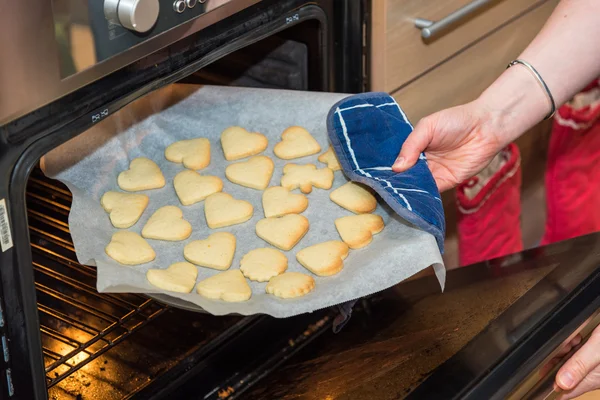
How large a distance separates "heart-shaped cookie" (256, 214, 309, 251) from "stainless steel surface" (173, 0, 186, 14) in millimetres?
309

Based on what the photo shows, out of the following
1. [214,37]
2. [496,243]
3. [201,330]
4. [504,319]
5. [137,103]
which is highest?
[214,37]

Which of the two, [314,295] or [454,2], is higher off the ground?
[454,2]

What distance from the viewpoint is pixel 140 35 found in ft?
2.31

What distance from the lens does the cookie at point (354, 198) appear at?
95 cm

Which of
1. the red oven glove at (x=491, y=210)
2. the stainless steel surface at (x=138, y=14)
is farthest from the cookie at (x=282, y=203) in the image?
the red oven glove at (x=491, y=210)

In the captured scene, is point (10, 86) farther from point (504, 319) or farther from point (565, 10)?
point (565, 10)

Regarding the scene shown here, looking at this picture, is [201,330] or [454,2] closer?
[201,330]

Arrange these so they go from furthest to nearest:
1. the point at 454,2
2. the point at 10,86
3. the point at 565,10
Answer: the point at 454,2 < the point at 565,10 < the point at 10,86

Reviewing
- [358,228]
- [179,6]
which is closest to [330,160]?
[358,228]

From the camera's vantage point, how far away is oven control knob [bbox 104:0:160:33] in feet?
2.16

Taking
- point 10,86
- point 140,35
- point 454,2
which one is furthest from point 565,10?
point 10,86

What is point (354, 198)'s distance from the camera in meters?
0.96

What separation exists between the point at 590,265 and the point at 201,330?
50 centimetres

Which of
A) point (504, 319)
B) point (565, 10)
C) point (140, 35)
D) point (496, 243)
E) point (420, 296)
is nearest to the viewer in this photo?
point (140, 35)
